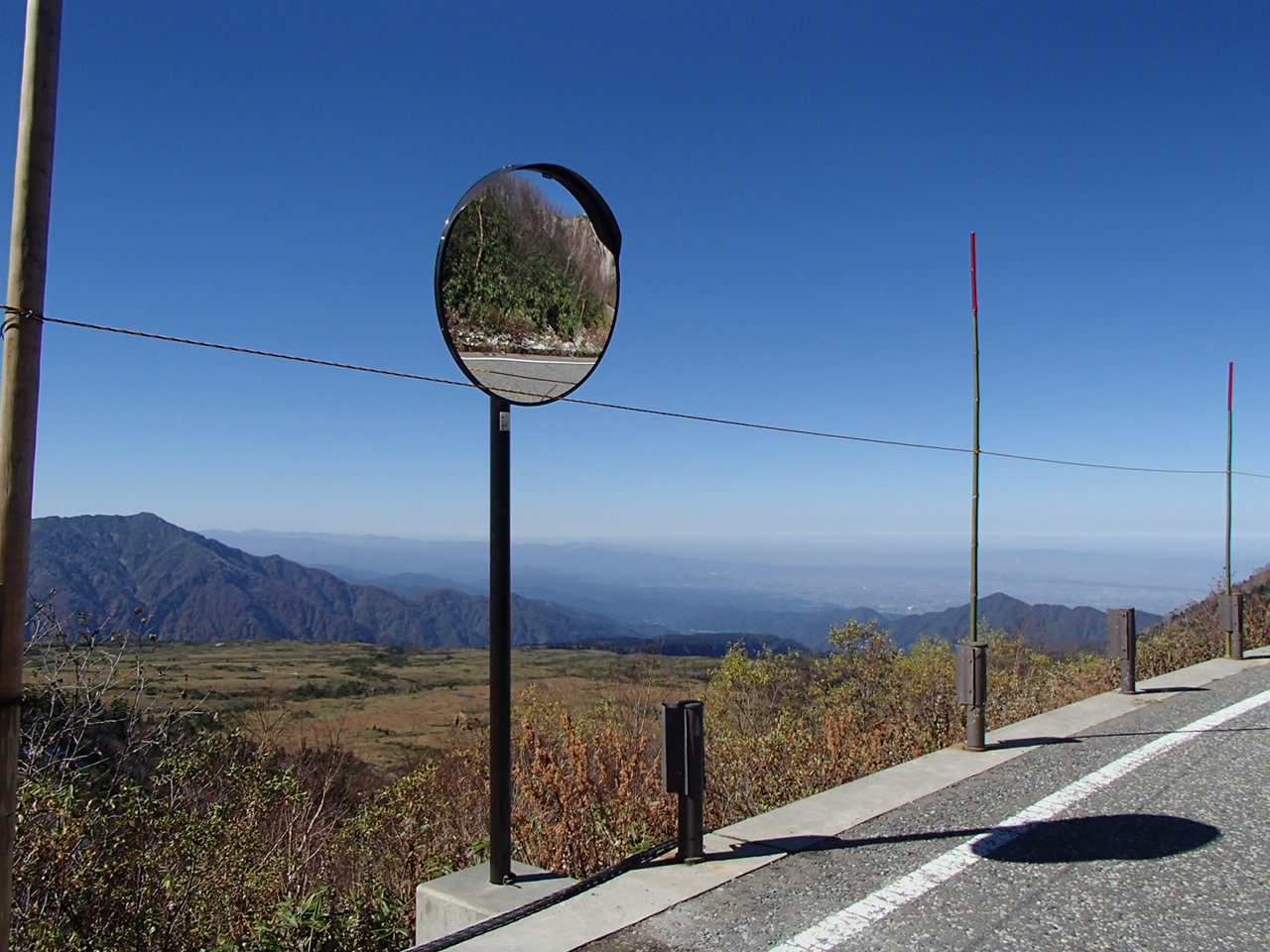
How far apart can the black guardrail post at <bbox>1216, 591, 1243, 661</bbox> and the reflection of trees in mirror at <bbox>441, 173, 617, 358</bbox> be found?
1191 cm

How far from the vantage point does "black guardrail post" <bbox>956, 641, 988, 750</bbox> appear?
6793mm

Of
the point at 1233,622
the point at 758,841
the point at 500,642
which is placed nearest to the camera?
the point at 500,642

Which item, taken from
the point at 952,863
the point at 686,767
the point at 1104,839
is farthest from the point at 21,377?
the point at 1104,839

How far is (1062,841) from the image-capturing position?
466 centimetres

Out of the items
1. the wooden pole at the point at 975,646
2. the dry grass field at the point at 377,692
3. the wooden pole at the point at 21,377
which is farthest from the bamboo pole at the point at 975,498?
the wooden pole at the point at 21,377

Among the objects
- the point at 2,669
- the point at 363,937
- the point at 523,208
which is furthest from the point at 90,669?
the point at 523,208

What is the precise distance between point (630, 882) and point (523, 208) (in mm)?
3277

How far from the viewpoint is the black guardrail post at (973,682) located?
267 inches

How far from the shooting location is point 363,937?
439 cm

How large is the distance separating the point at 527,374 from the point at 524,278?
474mm

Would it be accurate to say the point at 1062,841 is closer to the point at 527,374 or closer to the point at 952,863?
the point at 952,863

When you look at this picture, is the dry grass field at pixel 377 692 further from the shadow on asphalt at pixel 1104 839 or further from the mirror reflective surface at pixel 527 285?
the shadow on asphalt at pixel 1104 839

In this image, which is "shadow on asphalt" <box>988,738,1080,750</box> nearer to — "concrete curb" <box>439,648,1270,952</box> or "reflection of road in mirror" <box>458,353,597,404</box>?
"concrete curb" <box>439,648,1270,952</box>

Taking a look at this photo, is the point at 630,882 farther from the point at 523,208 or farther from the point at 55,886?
the point at 523,208
